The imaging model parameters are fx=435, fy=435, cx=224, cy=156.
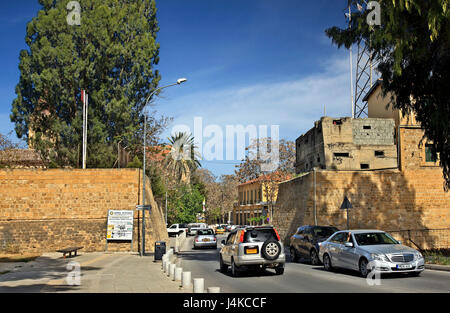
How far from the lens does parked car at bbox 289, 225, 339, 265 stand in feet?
65.3

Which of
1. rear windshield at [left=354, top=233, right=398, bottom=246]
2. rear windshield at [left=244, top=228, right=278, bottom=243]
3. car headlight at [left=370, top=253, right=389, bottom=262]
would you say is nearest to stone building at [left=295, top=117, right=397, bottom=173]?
rear windshield at [left=354, top=233, right=398, bottom=246]

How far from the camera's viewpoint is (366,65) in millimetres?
44500

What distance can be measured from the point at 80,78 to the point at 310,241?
26.2 metres

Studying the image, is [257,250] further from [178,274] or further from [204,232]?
[204,232]

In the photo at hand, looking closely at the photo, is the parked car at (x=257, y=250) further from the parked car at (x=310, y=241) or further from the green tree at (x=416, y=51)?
the green tree at (x=416, y=51)

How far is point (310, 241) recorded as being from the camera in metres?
20.5

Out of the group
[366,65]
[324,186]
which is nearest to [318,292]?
[324,186]

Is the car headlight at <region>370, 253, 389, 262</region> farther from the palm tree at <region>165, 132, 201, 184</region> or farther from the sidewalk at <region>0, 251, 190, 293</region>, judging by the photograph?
the palm tree at <region>165, 132, 201, 184</region>

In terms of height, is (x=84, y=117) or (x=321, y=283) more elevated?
(x=84, y=117)

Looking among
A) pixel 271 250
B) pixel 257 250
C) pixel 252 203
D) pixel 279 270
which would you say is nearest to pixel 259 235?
pixel 257 250

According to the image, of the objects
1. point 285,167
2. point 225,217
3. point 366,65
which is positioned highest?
point 366,65

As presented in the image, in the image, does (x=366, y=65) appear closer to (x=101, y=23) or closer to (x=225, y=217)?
(x=101, y=23)

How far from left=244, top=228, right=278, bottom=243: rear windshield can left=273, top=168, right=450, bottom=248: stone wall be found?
17.0 meters
